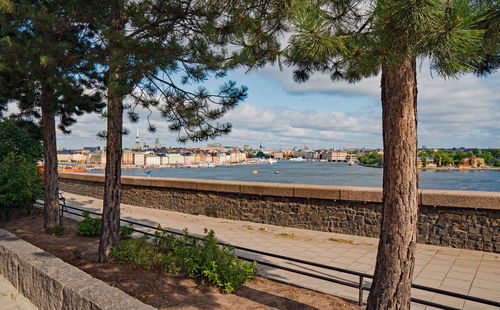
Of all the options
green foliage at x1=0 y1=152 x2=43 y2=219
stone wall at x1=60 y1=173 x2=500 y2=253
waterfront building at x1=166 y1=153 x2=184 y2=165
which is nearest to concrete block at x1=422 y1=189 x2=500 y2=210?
stone wall at x1=60 y1=173 x2=500 y2=253

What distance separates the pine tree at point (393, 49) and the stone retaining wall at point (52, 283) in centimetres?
256

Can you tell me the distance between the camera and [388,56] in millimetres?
2898

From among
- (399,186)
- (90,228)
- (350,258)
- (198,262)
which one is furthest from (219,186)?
(399,186)

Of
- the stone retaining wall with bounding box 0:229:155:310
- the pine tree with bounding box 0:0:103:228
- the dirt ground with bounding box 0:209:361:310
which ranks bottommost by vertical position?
the dirt ground with bounding box 0:209:361:310

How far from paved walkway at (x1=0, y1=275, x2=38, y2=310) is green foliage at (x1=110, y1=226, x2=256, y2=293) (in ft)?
5.46

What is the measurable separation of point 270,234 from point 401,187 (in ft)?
19.2

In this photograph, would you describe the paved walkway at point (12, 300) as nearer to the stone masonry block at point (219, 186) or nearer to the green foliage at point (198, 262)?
the green foliage at point (198, 262)

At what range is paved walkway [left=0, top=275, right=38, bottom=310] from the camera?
13.9ft

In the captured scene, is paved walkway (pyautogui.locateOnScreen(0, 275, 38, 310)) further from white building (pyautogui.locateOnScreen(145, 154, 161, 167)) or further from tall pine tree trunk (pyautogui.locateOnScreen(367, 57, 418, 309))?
white building (pyautogui.locateOnScreen(145, 154, 161, 167))

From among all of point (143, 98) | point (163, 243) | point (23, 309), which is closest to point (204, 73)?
point (143, 98)

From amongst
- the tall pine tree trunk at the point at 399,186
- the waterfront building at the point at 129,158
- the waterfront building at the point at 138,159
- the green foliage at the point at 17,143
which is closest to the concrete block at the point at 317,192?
the tall pine tree trunk at the point at 399,186

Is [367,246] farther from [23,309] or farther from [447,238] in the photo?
[23,309]

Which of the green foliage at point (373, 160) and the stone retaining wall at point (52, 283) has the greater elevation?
the green foliage at point (373, 160)

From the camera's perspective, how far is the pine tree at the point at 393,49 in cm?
250
